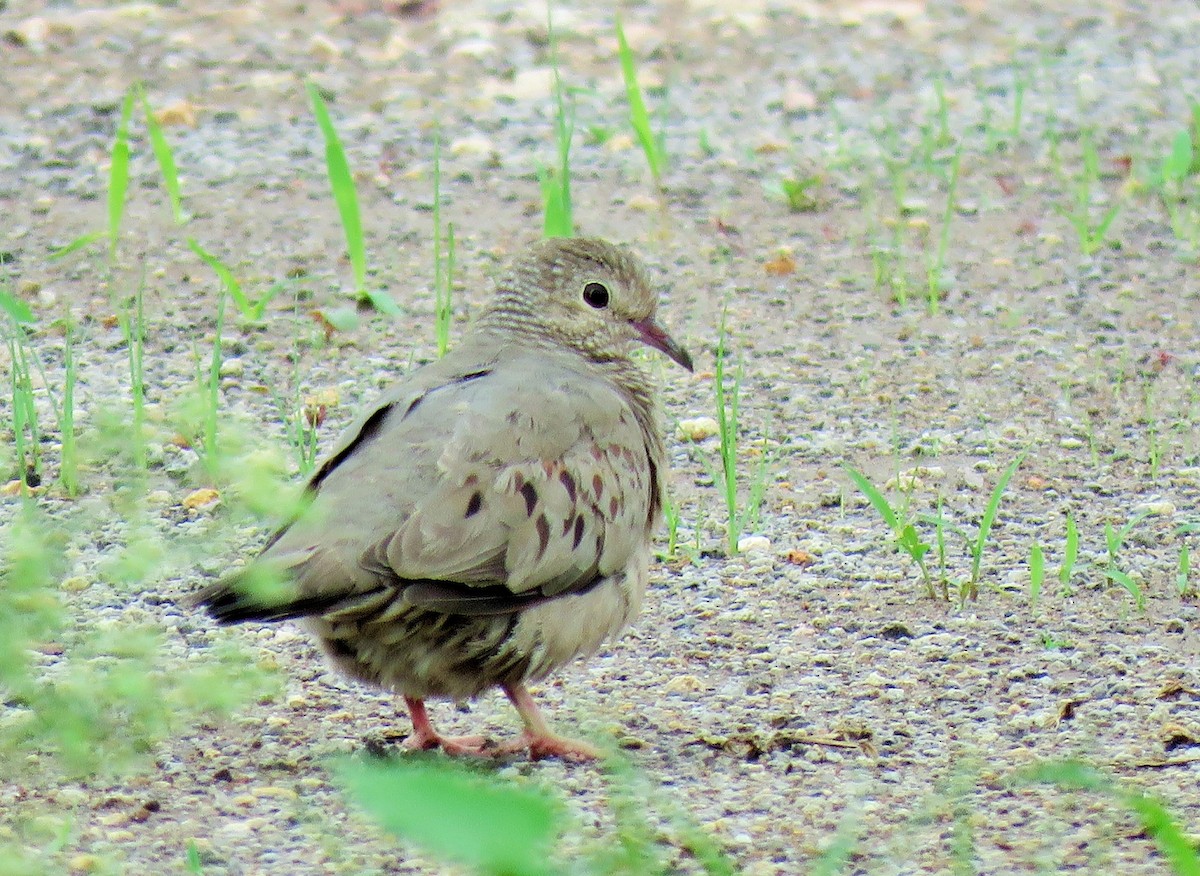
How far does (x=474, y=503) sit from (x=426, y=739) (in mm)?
587

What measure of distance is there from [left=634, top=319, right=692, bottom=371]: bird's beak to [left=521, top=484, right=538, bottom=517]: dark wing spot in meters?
1.07

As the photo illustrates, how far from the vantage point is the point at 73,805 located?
3791 millimetres

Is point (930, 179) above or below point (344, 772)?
below

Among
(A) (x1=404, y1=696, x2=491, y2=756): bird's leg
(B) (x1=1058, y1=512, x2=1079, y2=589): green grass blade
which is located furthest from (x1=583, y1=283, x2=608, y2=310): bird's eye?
(B) (x1=1058, y1=512, x2=1079, y2=589): green grass blade

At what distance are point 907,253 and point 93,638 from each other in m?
5.58

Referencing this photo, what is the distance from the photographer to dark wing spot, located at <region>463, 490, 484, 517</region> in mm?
3953

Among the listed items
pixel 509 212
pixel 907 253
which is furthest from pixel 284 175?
pixel 907 253

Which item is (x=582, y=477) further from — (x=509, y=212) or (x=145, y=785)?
(x=509, y=212)

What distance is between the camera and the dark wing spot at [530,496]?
4.06 meters

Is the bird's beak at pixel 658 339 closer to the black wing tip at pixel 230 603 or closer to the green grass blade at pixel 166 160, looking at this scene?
the black wing tip at pixel 230 603

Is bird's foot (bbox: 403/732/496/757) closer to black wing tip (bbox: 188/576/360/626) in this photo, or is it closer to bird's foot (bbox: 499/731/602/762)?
bird's foot (bbox: 499/731/602/762)

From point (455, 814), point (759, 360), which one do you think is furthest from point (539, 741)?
point (759, 360)

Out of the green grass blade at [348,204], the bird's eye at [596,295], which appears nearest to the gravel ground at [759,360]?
the green grass blade at [348,204]

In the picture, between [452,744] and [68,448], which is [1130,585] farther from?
[68,448]
